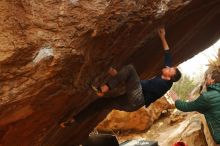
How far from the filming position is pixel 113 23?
5387mm

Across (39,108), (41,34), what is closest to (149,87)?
(39,108)

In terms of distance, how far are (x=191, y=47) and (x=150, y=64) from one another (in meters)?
1.55

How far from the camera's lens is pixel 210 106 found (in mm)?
6879

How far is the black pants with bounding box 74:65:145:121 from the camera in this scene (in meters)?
6.09

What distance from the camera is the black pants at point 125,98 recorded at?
609cm

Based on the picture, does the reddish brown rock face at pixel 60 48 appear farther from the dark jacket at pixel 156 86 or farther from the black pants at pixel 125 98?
the dark jacket at pixel 156 86

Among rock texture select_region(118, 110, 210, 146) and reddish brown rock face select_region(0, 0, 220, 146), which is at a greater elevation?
reddish brown rock face select_region(0, 0, 220, 146)

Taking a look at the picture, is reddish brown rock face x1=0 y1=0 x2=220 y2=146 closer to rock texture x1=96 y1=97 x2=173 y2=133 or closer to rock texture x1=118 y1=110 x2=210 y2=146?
rock texture x1=118 y1=110 x2=210 y2=146

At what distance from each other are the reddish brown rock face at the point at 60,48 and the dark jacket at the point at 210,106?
149cm

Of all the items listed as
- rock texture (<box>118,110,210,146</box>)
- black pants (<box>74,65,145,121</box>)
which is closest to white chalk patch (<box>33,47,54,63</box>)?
black pants (<box>74,65,145,121</box>)

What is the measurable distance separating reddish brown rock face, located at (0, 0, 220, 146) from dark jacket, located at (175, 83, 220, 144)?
1.49 m

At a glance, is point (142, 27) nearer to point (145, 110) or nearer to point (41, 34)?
point (41, 34)

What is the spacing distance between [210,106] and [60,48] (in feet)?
11.3

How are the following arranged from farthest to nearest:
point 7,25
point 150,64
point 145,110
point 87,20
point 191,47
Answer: point 145,110 < point 191,47 < point 150,64 < point 87,20 < point 7,25
